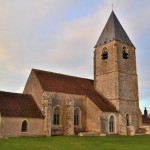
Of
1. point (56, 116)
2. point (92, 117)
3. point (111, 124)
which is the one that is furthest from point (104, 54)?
point (56, 116)

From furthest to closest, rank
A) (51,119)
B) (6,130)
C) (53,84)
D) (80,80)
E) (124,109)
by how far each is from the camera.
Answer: (80,80), (124,109), (53,84), (51,119), (6,130)

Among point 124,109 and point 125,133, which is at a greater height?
point 124,109

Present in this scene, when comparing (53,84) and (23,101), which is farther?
(53,84)

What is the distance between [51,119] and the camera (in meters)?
33.1

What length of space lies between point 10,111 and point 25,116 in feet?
Result: 5.96

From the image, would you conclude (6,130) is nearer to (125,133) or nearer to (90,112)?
(90,112)

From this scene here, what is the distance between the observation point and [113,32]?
41.2 metres

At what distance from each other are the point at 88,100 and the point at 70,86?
10.6 ft

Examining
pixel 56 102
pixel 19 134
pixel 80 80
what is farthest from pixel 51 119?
pixel 80 80

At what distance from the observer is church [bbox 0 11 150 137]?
31.4 metres

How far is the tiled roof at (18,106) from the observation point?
30.0 m

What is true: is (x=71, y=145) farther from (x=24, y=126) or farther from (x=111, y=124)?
(x=111, y=124)

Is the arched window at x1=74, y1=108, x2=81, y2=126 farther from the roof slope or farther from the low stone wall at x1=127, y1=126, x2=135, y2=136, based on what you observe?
the low stone wall at x1=127, y1=126, x2=135, y2=136

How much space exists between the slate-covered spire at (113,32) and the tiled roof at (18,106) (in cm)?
1557
